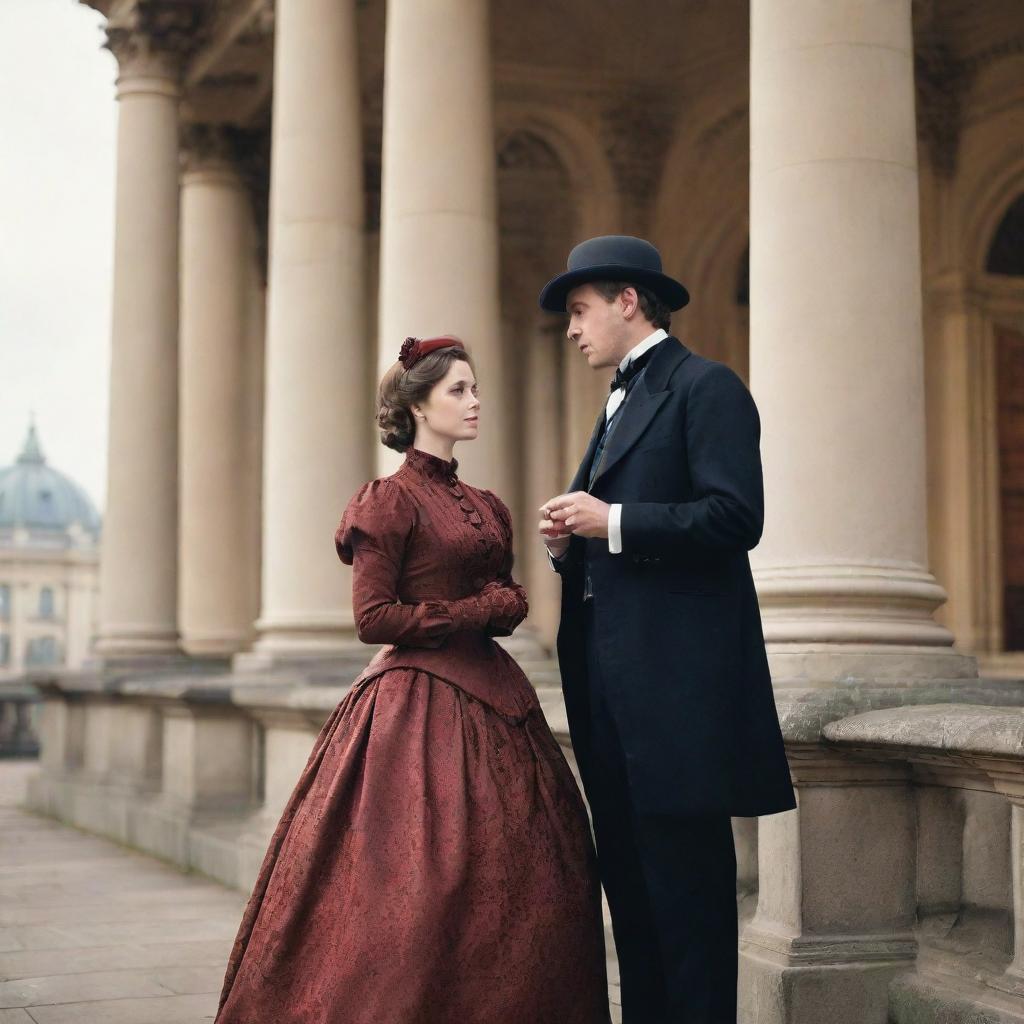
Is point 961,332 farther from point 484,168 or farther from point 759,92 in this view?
point 759,92

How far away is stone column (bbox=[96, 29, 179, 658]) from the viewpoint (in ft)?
67.2

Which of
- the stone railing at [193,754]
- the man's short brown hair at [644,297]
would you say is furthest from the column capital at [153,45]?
the man's short brown hair at [644,297]

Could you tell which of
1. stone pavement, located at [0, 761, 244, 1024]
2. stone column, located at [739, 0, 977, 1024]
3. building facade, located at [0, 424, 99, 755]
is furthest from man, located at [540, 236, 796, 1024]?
building facade, located at [0, 424, 99, 755]

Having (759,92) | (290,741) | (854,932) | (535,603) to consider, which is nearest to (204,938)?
(290,741)

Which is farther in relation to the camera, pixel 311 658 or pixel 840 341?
pixel 311 658

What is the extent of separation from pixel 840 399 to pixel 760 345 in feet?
1.77

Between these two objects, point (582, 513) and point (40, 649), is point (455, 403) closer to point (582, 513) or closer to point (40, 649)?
point (582, 513)

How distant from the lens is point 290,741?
14.2 meters

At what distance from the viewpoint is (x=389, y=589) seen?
6316 mm

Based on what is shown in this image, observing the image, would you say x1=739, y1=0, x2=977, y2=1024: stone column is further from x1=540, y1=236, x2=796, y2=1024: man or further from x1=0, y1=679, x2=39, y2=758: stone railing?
x1=0, y1=679, x2=39, y2=758: stone railing

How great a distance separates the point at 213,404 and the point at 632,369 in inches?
684

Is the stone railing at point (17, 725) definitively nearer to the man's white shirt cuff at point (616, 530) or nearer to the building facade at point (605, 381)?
the building facade at point (605, 381)

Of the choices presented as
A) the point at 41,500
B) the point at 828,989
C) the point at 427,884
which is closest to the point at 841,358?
the point at 828,989

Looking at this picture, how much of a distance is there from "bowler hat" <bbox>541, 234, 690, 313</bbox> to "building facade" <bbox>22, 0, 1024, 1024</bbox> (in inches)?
83.4
